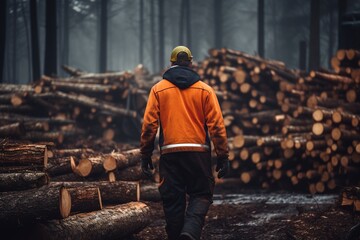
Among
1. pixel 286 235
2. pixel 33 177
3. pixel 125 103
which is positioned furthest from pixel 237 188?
pixel 33 177

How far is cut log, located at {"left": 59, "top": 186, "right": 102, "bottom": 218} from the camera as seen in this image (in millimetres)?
4684

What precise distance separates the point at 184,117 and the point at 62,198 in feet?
5.41

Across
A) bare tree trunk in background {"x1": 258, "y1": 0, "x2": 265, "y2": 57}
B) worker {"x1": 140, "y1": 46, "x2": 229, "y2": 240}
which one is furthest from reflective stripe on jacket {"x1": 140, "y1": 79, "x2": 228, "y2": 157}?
bare tree trunk in background {"x1": 258, "y1": 0, "x2": 265, "y2": 57}

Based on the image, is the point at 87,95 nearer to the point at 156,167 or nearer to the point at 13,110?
the point at 13,110

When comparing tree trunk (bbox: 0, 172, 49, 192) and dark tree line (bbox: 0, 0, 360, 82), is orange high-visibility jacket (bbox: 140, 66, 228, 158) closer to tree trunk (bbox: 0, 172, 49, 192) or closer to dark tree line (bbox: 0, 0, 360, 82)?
tree trunk (bbox: 0, 172, 49, 192)

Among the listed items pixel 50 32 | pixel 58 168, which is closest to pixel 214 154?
pixel 58 168

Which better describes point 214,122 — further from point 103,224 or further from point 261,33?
point 261,33

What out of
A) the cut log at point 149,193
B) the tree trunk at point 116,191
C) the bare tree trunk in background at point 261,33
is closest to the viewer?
the tree trunk at point 116,191

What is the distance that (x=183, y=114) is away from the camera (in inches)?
200

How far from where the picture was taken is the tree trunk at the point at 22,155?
494cm

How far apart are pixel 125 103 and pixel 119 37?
4836 cm

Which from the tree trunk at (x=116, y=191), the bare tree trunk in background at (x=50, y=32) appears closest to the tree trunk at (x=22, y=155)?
the tree trunk at (x=116, y=191)

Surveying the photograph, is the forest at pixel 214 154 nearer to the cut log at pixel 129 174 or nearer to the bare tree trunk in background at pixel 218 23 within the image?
the cut log at pixel 129 174

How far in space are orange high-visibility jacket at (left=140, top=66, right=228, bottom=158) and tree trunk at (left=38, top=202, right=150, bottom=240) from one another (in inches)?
41.8
